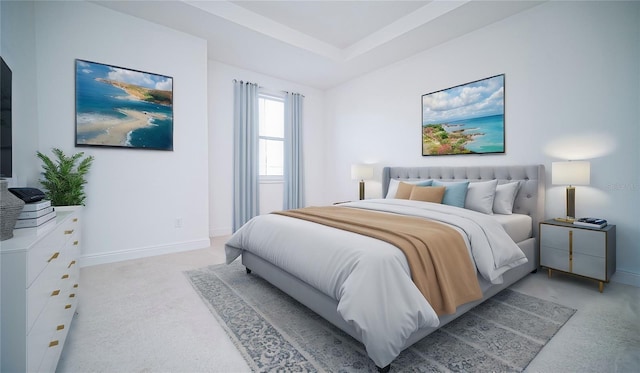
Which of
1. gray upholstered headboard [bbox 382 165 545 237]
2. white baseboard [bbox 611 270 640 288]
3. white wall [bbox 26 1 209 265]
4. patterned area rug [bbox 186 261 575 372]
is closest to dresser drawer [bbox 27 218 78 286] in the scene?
patterned area rug [bbox 186 261 575 372]

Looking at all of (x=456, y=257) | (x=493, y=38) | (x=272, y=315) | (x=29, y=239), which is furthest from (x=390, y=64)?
(x=29, y=239)

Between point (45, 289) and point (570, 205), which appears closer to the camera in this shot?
point (45, 289)

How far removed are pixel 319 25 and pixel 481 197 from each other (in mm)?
3069

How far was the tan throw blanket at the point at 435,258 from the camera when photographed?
5.19 ft

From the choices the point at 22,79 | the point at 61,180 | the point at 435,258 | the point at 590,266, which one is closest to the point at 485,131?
the point at 590,266

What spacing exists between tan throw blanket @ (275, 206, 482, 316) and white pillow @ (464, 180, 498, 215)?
114 cm

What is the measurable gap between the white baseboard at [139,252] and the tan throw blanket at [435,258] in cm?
247

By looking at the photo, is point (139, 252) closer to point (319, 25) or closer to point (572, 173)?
point (319, 25)

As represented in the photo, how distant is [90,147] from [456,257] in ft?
12.4

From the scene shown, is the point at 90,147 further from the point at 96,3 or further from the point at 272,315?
the point at 272,315

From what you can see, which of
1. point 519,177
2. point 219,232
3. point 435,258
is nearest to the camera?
point 435,258

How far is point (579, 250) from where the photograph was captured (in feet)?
8.09

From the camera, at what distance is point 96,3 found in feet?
10.1

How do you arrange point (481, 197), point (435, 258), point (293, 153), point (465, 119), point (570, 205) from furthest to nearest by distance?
point (293, 153)
point (465, 119)
point (481, 197)
point (570, 205)
point (435, 258)
